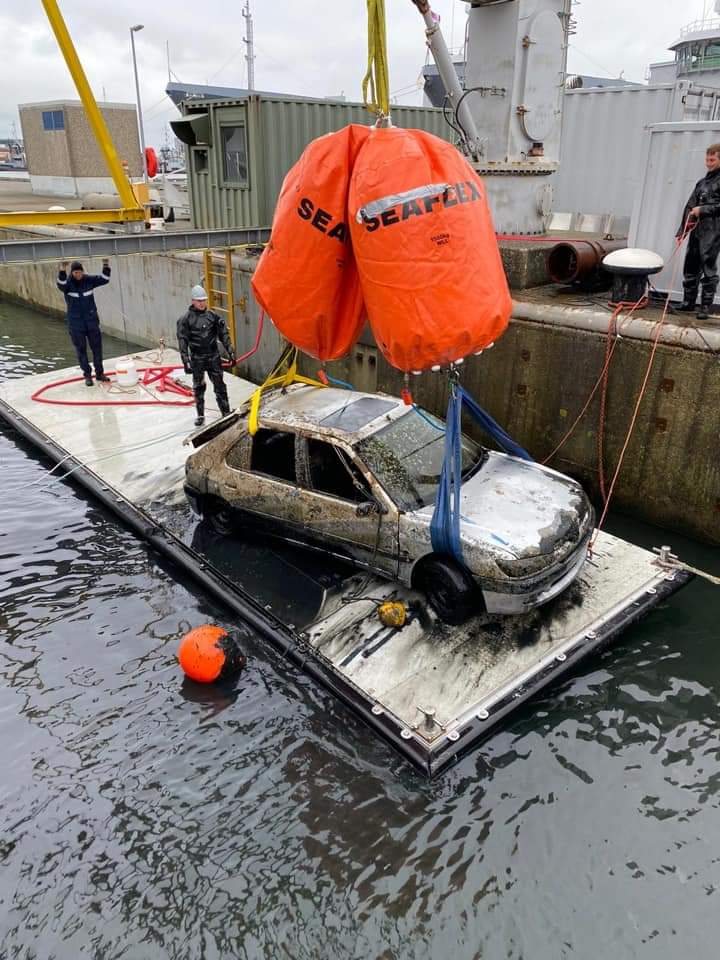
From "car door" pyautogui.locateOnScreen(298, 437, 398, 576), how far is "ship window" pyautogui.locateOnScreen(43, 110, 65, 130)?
30.6 meters

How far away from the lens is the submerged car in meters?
5.09

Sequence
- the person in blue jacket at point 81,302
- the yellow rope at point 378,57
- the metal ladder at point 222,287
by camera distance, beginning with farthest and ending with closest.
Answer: the metal ladder at point 222,287, the person in blue jacket at point 81,302, the yellow rope at point 378,57

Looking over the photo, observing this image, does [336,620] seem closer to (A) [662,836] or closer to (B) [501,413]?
(A) [662,836]

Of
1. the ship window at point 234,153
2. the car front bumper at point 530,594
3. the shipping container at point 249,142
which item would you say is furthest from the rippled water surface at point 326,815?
the ship window at point 234,153

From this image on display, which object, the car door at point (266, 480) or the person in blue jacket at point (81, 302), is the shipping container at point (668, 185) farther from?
the person in blue jacket at point (81, 302)

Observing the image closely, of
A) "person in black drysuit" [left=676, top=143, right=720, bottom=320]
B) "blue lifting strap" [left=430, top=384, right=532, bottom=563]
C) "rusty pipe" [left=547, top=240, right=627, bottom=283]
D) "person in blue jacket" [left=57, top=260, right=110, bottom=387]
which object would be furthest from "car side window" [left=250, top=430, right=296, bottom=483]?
"person in blue jacket" [left=57, top=260, right=110, bottom=387]

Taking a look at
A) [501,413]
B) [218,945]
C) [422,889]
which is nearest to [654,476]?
[501,413]

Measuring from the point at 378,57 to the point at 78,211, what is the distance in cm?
793

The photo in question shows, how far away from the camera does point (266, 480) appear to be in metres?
6.30

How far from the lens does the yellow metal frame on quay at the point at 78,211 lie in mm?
9781

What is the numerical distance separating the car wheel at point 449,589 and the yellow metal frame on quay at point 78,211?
802 cm

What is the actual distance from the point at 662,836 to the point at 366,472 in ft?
10.9

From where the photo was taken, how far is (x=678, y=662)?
217 inches

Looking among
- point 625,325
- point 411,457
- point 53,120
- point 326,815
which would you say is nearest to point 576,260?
point 625,325
